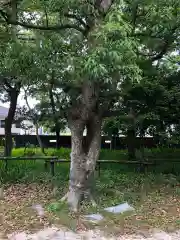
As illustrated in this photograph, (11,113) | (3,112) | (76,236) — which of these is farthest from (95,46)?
(3,112)

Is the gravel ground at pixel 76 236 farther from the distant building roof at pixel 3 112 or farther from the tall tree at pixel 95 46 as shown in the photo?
the distant building roof at pixel 3 112

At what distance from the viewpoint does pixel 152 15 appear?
249 inches

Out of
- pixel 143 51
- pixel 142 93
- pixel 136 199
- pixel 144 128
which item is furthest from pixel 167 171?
pixel 143 51

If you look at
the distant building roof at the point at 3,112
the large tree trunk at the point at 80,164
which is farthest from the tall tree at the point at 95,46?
the distant building roof at the point at 3,112

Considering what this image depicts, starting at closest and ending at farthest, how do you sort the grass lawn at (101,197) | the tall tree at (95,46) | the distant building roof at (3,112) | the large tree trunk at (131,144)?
the tall tree at (95,46), the grass lawn at (101,197), the large tree trunk at (131,144), the distant building roof at (3,112)

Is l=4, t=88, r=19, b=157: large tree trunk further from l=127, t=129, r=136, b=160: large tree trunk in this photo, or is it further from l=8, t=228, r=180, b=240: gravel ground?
l=8, t=228, r=180, b=240: gravel ground

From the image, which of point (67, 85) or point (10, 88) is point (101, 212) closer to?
point (67, 85)

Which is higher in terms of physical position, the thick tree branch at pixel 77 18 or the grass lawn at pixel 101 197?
the thick tree branch at pixel 77 18

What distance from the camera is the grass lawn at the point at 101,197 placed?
5.97 m

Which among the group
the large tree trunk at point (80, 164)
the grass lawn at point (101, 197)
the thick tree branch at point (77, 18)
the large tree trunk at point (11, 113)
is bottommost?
the grass lawn at point (101, 197)

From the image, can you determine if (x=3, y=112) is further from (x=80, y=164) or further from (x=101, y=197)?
(x=80, y=164)

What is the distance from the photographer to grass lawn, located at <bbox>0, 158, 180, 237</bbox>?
19.6 ft

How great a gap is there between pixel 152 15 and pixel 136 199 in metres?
3.73

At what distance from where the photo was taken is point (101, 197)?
24.1 feet
